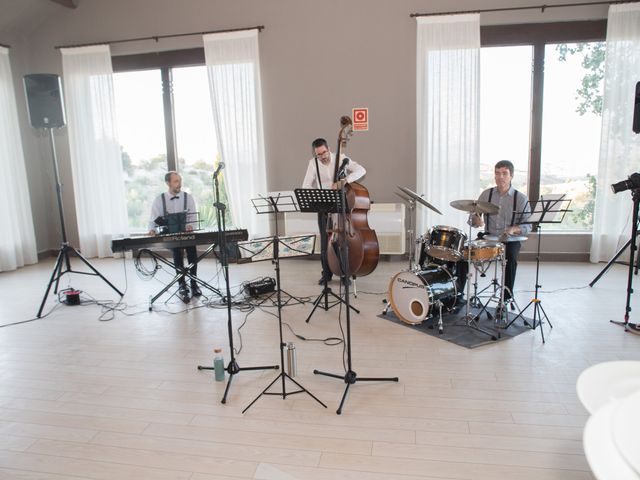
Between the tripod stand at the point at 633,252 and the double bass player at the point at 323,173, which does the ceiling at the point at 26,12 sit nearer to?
the double bass player at the point at 323,173

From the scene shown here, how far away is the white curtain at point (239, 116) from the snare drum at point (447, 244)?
312cm

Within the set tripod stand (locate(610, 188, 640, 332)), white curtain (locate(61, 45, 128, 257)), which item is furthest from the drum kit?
white curtain (locate(61, 45, 128, 257))

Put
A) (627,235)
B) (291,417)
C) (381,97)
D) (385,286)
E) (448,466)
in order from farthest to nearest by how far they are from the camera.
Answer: (381,97)
(627,235)
(385,286)
(291,417)
(448,466)

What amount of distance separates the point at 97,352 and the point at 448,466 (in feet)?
8.84

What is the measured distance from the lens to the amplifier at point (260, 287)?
4.62 metres

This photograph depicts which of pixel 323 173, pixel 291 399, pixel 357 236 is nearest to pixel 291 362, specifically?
pixel 291 399

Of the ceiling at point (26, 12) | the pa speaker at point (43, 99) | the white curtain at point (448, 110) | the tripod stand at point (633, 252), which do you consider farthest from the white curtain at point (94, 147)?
the tripod stand at point (633, 252)

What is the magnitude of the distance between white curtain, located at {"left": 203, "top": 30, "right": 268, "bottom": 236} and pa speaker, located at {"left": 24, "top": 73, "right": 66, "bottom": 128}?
6.71 ft

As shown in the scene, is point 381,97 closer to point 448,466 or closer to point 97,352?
point 97,352

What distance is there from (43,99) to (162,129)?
7.23ft

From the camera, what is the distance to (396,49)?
19.0 ft

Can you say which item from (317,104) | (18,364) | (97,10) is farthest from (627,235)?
(97,10)

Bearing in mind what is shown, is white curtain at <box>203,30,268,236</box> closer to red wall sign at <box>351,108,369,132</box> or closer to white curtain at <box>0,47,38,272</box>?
red wall sign at <box>351,108,369,132</box>

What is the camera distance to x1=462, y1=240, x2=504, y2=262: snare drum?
3438mm
